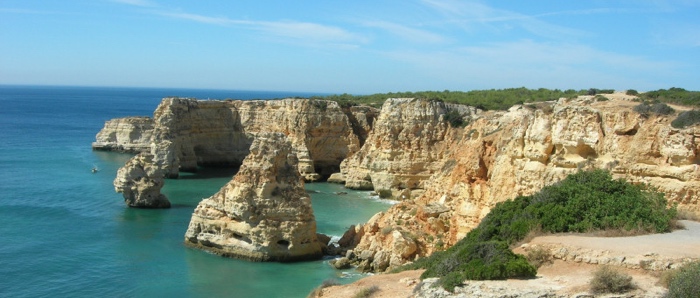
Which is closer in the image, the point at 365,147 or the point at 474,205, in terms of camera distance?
the point at 474,205

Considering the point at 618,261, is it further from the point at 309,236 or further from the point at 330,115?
the point at 330,115

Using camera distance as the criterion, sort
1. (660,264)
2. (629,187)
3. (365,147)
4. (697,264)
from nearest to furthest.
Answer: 1. (697,264)
2. (660,264)
3. (629,187)
4. (365,147)

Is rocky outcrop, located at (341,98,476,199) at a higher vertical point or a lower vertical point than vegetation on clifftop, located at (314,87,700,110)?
lower

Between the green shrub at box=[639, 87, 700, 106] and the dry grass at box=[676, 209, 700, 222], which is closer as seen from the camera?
the dry grass at box=[676, 209, 700, 222]

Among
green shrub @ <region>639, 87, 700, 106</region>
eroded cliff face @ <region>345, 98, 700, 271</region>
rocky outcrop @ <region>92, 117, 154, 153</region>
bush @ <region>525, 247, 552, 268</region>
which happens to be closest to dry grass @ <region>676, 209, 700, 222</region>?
eroded cliff face @ <region>345, 98, 700, 271</region>

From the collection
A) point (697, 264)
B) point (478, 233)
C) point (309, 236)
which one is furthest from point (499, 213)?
point (309, 236)

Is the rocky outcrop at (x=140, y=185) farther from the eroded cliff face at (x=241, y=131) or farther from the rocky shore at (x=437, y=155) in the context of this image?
the eroded cliff face at (x=241, y=131)

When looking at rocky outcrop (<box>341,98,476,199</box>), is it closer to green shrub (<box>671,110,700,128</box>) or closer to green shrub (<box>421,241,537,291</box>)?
green shrub (<box>671,110,700,128</box>)
